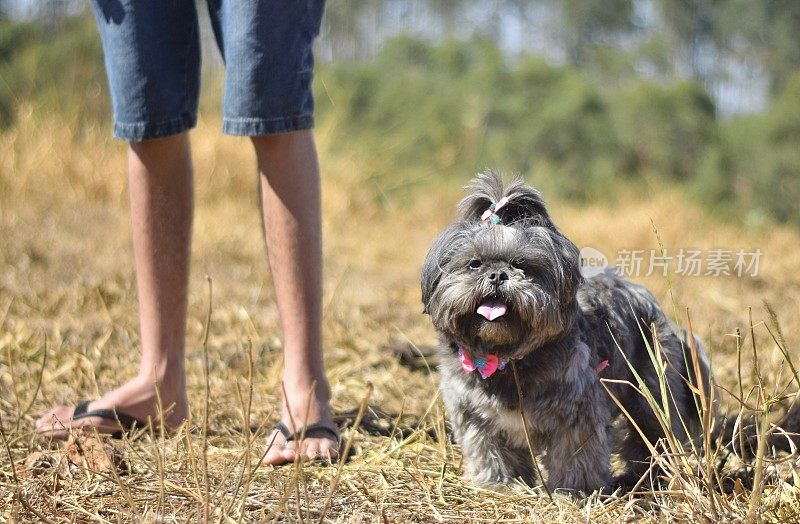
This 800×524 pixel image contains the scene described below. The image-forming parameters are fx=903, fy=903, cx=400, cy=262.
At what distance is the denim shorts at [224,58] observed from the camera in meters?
2.72

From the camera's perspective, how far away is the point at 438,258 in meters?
2.62

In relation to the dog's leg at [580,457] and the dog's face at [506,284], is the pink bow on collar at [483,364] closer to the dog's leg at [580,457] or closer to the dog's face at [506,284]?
the dog's face at [506,284]

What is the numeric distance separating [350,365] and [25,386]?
135cm

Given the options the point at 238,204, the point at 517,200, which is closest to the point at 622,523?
the point at 517,200

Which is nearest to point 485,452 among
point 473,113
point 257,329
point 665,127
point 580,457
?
point 580,457

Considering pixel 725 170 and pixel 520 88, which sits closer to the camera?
pixel 725 170

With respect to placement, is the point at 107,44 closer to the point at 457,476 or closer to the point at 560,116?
the point at 457,476

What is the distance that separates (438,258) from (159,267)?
3.46 ft

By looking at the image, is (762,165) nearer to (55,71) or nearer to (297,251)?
(297,251)

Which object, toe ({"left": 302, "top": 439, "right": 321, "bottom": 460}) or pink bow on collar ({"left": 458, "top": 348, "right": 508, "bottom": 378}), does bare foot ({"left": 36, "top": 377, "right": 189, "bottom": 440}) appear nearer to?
toe ({"left": 302, "top": 439, "right": 321, "bottom": 460})

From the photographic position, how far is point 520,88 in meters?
9.95

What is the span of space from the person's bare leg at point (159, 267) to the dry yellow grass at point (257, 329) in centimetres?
16

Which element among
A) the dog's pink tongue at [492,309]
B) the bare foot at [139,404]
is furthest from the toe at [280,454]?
the dog's pink tongue at [492,309]

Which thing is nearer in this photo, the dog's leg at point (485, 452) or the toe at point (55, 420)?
the dog's leg at point (485, 452)
